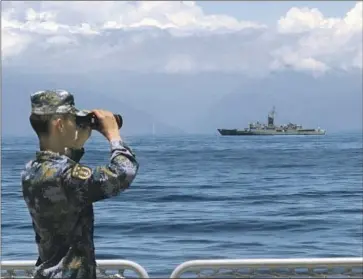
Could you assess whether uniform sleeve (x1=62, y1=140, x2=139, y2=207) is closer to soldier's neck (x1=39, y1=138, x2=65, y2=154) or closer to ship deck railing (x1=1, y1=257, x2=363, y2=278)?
soldier's neck (x1=39, y1=138, x2=65, y2=154)

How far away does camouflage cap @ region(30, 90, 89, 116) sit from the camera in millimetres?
3078

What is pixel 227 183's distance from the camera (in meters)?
58.6

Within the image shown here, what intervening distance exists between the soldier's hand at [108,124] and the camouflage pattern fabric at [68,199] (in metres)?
0.04

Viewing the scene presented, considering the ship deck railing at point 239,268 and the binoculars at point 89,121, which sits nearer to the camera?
the binoculars at point 89,121

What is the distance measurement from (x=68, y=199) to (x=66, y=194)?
0.02m

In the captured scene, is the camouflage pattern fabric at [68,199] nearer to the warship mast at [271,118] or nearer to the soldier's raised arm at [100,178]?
the soldier's raised arm at [100,178]

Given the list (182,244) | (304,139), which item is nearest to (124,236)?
(182,244)

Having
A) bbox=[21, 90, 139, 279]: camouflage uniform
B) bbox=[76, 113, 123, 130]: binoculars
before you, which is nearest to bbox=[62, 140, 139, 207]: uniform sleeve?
bbox=[21, 90, 139, 279]: camouflage uniform

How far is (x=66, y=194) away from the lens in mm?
3080

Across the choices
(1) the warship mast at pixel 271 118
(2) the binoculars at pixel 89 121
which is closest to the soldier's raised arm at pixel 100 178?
(2) the binoculars at pixel 89 121

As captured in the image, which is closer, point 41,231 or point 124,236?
point 41,231

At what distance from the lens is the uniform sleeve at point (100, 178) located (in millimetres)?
3025

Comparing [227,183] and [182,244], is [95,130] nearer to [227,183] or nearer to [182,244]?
[182,244]

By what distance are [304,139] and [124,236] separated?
122 m
